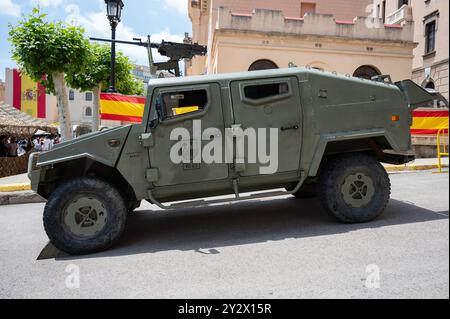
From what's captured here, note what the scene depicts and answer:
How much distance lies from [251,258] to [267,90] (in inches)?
86.0

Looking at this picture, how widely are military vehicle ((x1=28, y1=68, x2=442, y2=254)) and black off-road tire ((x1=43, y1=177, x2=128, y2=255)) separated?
0.04ft

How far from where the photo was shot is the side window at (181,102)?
4711 millimetres

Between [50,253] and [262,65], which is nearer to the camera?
[50,253]

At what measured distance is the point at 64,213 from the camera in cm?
450

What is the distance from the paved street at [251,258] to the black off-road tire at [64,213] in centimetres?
17

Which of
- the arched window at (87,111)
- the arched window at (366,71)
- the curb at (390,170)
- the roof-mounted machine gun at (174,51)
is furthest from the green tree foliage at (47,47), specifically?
the arched window at (87,111)

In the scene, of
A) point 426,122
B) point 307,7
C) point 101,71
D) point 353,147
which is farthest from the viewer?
point 307,7

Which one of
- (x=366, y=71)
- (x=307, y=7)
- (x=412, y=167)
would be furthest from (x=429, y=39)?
(x=412, y=167)

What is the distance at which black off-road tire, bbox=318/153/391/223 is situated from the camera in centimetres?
493

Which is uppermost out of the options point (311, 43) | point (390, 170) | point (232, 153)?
point (311, 43)

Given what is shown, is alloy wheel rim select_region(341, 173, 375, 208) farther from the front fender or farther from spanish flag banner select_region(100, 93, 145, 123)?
spanish flag banner select_region(100, 93, 145, 123)

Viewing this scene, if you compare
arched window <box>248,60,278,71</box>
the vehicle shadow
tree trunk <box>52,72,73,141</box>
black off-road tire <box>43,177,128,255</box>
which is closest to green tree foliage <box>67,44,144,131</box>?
tree trunk <box>52,72,73,141</box>

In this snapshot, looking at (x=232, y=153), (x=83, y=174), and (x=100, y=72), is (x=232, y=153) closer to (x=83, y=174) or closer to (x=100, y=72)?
(x=83, y=174)

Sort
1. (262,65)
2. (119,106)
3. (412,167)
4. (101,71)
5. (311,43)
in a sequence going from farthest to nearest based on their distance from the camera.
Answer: (101,71) → (311,43) → (262,65) → (119,106) → (412,167)
